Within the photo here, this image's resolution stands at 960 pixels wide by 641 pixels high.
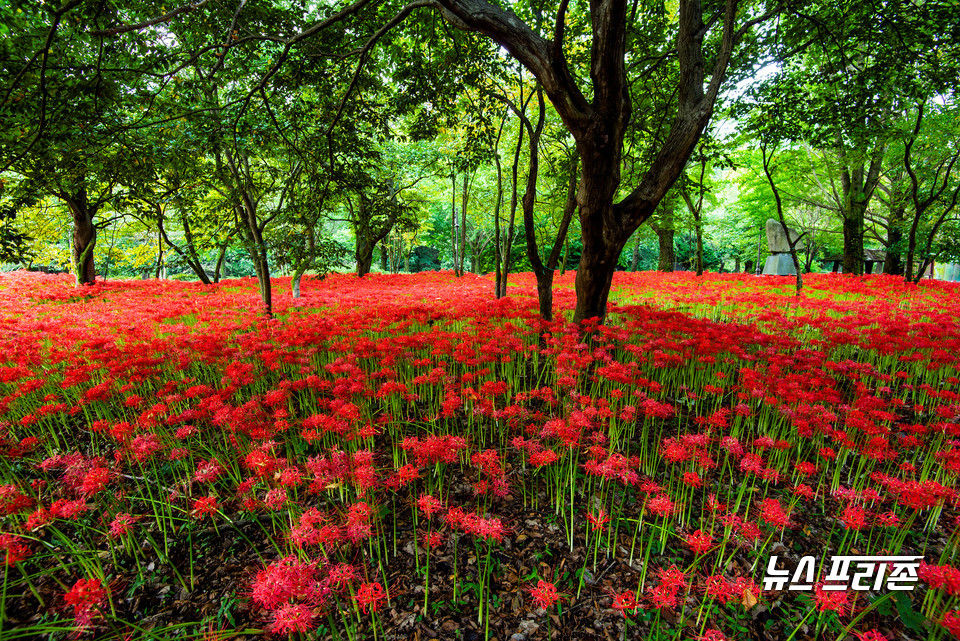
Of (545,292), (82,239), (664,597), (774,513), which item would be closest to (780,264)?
(545,292)

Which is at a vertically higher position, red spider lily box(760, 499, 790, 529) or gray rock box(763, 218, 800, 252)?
gray rock box(763, 218, 800, 252)

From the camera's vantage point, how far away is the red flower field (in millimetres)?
1968

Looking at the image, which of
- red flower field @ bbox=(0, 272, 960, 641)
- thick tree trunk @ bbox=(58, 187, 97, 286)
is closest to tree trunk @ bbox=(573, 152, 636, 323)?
red flower field @ bbox=(0, 272, 960, 641)

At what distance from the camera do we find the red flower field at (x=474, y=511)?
197cm

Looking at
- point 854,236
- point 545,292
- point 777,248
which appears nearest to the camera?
point 545,292

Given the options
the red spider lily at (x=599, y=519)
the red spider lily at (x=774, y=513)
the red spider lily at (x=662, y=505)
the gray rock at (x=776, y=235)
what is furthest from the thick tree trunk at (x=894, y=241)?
the red spider lily at (x=599, y=519)

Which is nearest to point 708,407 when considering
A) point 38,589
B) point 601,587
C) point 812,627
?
point 812,627

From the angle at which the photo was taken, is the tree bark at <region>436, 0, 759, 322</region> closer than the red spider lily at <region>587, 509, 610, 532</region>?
No

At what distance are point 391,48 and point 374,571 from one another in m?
7.54

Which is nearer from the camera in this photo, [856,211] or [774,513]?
[774,513]

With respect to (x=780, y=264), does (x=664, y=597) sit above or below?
below

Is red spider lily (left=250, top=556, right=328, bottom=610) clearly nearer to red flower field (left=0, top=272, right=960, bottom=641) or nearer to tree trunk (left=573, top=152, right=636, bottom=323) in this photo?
red flower field (left=0, top=272, right=960, bottom=641)

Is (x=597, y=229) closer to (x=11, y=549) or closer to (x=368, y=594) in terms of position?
(x=368, y=594)

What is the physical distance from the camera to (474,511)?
2.78 metres
